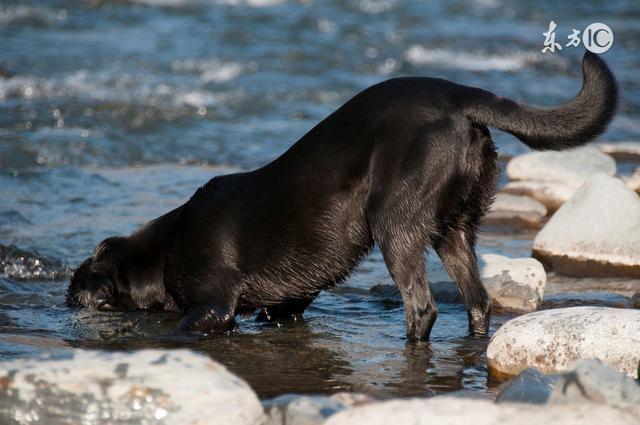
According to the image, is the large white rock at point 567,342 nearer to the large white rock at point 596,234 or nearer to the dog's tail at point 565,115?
the dog's tail at point 565,115

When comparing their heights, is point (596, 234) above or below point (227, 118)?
below

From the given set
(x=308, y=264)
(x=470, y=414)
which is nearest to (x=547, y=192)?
(x=308, y=264)

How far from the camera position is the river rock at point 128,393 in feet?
11.8

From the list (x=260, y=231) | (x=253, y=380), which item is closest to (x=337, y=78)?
(x=260, y=231)

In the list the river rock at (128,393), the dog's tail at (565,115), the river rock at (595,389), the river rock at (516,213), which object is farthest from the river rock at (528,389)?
the river rock at (516,213)

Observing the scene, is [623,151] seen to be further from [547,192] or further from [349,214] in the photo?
[349,214]

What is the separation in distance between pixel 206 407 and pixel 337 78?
1057 cm

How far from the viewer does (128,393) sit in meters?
3.62

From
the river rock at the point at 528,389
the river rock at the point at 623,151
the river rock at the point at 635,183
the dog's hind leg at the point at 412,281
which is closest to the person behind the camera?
the river rock at the point at 528,389

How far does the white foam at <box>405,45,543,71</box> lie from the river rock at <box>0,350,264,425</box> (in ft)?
39.8

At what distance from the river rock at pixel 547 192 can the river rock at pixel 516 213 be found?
17cm

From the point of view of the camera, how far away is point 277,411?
3.74m

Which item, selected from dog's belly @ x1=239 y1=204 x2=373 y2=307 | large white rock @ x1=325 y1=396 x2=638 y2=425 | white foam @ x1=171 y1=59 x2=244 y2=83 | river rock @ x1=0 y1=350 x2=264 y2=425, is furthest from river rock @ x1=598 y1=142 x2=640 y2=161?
river rock @ x1=0 y1=350 x2=264 y2=425

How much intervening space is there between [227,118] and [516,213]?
183 inches
